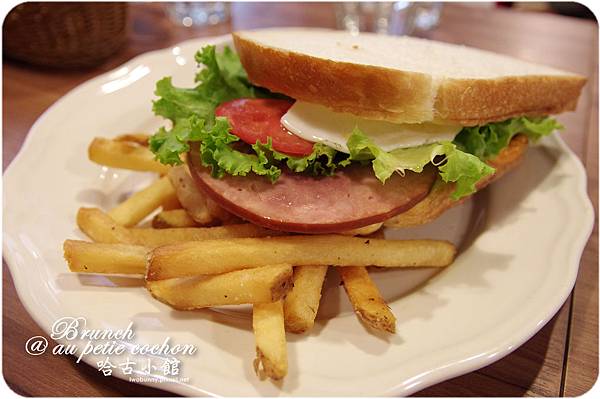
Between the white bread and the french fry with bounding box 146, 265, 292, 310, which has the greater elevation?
the white bread

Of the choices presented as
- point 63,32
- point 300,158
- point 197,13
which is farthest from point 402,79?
point 197,13

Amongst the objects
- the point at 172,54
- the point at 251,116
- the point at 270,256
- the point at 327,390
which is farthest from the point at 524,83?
the point at 172,54

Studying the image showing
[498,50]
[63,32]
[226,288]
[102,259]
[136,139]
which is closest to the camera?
[226,288]

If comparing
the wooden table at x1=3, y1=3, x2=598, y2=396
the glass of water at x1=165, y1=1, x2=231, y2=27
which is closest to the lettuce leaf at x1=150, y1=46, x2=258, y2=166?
the wooden table at x1=3, y1=3, x2=598, y2=396

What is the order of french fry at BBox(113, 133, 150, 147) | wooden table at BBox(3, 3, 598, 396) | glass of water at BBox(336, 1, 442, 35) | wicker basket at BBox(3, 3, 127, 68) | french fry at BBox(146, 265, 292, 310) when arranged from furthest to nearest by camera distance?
1. glass of water at BBox(336, 1, 442, 35)
2. wicker basket at BBox(3, 3, 127, 68)
3. french fry at BBox(113, 133, 150, 147)
4. wooden table at BBox(3, 3, 598, 396)
5. french fry at BBox(146, 265, 292, 310)

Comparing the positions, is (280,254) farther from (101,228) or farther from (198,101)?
(198,101)

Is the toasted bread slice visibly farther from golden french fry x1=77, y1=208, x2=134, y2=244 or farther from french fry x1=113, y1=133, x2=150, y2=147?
french fry x1=113, y1=133, x2=150, y2=147
